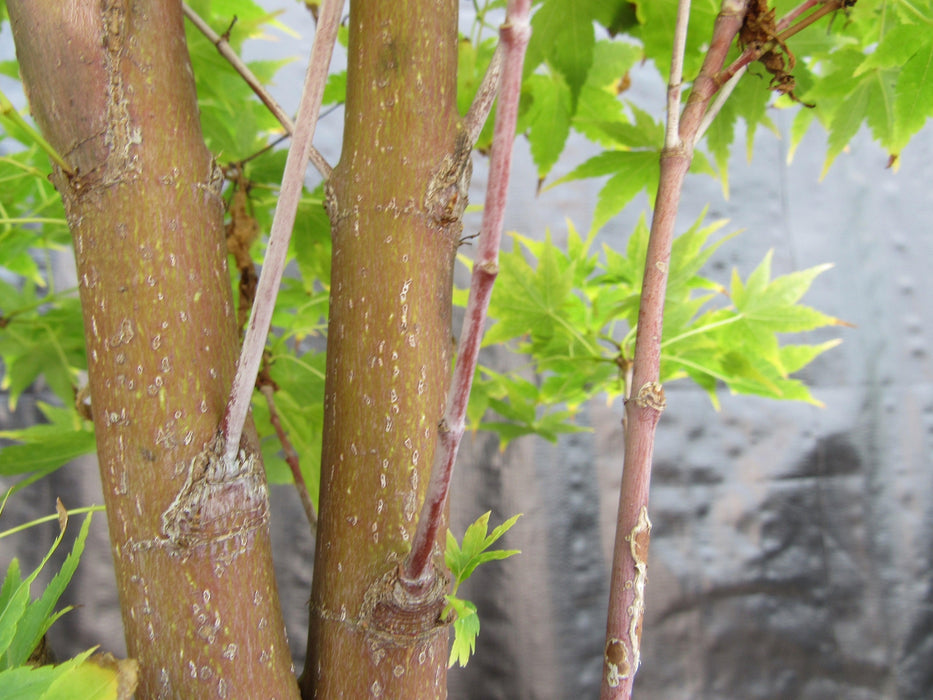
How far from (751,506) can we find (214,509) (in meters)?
0.86

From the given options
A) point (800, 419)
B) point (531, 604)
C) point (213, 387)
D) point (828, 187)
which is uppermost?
point (828, 187)

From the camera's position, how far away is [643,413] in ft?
0.78

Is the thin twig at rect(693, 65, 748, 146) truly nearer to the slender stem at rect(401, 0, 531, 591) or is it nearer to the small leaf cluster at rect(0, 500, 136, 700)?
the slender stem at rect(401, 0, 531, 591)

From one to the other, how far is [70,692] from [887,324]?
41.9 inches

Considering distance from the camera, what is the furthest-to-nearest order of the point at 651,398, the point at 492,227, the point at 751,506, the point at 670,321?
the point at 751,506, the point at 670,321, the point at 651,398, the point at 492,227

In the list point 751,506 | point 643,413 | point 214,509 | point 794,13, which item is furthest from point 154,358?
point 751,506

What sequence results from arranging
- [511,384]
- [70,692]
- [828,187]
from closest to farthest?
[70,692] → [511,384] → [828,187]

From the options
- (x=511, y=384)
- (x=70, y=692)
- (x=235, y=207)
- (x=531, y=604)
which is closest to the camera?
(x=70, y=692)

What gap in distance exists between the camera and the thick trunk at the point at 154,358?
0.70ft

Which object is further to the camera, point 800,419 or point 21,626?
point 800,419

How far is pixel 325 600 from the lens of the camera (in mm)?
242

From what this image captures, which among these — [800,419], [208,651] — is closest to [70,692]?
[208,651]

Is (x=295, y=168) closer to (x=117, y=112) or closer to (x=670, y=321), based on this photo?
(x=117, y=112)

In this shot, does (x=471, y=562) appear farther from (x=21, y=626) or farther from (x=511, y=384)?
(x=511, y=384)
